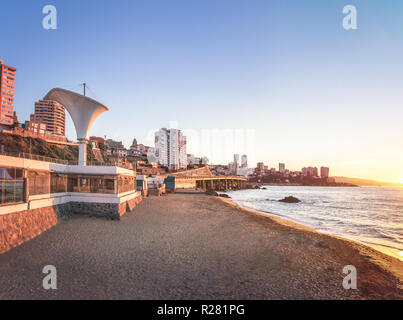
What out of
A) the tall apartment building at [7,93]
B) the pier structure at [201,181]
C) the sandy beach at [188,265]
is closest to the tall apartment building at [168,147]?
the pier structure at [201,181]

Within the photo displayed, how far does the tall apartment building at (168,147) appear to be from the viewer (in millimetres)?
169400

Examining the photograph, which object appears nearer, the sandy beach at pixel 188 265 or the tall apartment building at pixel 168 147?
the sandy beach at pixel 188 265

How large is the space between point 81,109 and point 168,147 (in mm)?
150287

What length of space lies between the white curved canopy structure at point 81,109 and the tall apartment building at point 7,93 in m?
99.4

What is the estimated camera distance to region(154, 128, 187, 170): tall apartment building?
556 feet

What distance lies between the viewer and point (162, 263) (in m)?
11.6

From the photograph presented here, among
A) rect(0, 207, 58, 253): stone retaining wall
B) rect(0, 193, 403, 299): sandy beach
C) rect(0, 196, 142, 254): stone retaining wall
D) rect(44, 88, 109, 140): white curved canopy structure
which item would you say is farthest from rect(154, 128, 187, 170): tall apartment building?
rect(0, 193, 403, 299): sandy beach

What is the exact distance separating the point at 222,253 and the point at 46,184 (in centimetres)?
1495

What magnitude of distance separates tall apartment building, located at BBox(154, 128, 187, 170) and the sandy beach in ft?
498

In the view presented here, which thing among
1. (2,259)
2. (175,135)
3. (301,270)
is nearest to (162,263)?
(301,270)
